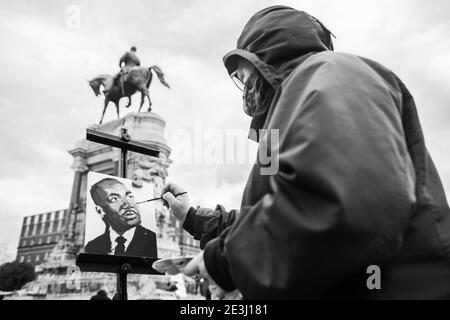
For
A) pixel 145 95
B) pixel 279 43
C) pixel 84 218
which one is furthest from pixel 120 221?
pixel 84 218

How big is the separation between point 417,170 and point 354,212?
0.44 m

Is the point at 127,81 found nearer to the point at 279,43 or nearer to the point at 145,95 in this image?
the point at 145,95

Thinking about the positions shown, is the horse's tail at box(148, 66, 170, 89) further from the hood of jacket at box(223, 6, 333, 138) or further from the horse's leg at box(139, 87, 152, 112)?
the hood of jacket at box(223, 6, 333, 138)

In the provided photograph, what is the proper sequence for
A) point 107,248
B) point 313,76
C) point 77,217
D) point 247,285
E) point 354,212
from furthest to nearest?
point 77,217 → point 107,248 → point 313,76 → point 247,285 → point 354,212

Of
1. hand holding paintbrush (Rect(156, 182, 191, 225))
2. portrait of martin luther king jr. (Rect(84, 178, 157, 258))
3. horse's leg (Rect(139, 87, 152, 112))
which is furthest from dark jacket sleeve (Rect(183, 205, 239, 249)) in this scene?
horse's leg (Rect(139, 87, 152, 112))

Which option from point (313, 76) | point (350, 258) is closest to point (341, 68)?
point (313, 76)

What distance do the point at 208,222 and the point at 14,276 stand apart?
51.5 metres

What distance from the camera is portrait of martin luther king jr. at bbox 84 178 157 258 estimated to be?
4387 mm

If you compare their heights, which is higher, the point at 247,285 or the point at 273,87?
the point at 273,87

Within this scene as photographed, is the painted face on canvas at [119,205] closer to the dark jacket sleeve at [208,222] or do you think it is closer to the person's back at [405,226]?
the dark jacket sleeve at [208,222]

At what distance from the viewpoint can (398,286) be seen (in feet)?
3.88

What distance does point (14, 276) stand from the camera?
154 ft

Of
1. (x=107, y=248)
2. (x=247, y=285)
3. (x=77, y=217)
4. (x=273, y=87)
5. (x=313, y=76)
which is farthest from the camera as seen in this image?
(x=77, y=217)

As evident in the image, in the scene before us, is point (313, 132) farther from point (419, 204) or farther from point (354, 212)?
point (419, 204)
